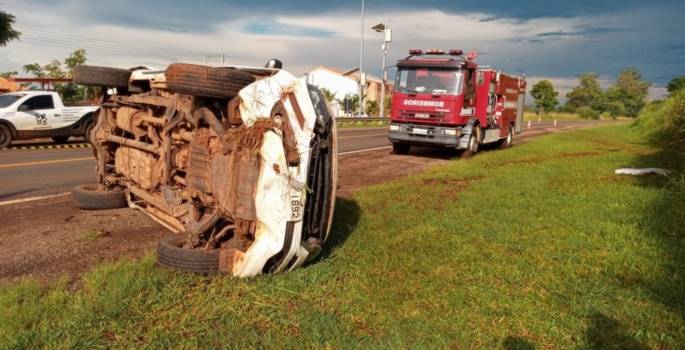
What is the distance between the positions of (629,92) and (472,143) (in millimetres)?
116392

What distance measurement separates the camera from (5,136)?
520 inches

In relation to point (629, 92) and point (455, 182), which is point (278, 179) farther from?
point (629, 92)

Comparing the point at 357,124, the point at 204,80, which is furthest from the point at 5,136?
the point at 357,124

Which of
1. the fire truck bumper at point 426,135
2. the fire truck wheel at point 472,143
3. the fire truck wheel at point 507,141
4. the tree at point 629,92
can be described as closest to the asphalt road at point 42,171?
the fire truck bumper at point 426,135

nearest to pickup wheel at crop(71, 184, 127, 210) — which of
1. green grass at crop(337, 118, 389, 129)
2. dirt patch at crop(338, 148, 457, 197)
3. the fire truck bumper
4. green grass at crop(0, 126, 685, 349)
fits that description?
green grass at crop(0, 126, 685, 349)

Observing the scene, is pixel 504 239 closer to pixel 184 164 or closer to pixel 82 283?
pixel 184 164

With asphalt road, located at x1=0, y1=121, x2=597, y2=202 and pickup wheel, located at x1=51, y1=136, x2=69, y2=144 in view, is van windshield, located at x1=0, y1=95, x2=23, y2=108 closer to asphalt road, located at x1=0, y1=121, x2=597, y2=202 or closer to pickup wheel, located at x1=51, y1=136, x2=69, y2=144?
pickup wheel, located at x1=51, y1=136, x2=69, y2=144

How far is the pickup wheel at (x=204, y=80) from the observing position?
3.52m

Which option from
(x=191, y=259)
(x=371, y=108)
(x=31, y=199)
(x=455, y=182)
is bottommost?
(x=31, y=199)

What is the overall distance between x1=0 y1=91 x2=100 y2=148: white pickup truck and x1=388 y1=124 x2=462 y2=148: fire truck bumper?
887 centimetres

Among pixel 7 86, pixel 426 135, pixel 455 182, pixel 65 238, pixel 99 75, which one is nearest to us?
pixel 65 238

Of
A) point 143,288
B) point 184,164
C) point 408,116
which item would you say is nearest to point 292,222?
point 143,288

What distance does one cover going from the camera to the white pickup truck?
43.6 ft

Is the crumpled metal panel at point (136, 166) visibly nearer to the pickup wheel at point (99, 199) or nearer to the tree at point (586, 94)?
the pickup wheel at point (99, 199)
